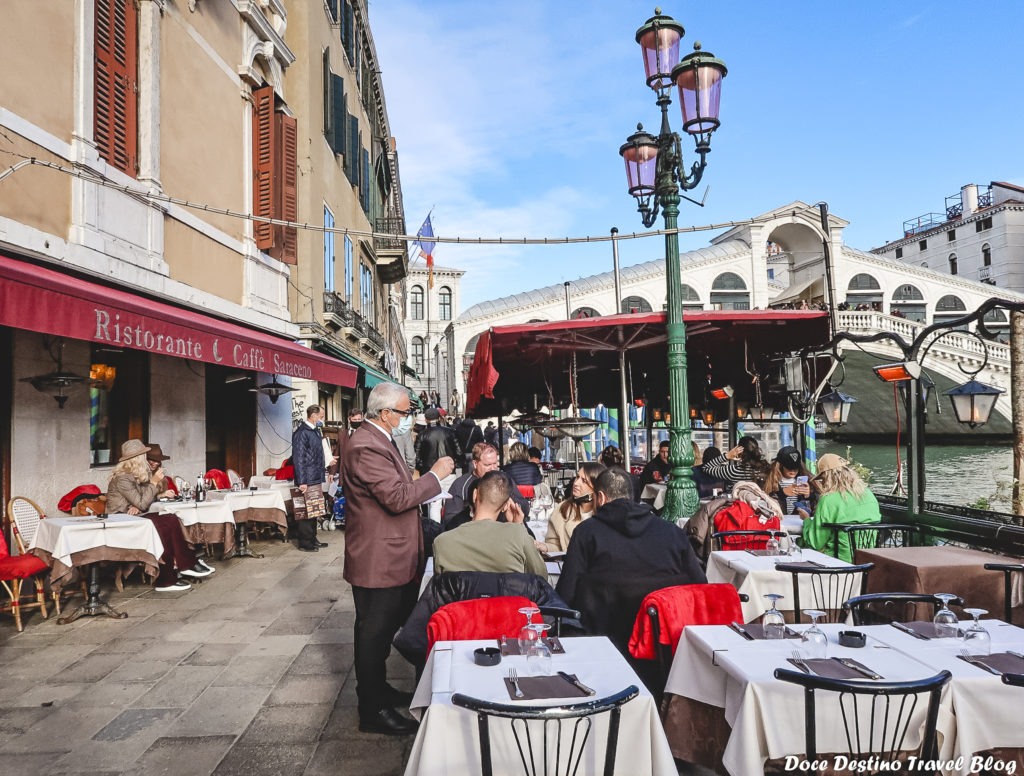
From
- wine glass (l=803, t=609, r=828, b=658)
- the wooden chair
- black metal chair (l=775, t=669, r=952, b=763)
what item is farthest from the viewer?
the wooden chair

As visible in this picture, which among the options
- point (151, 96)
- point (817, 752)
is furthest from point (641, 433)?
point (817, 752)

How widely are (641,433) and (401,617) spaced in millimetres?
18458

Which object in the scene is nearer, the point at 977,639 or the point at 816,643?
the point at 816,643

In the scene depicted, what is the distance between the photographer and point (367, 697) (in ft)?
12.2

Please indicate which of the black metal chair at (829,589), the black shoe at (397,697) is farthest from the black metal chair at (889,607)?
the black shoe at (397,697)

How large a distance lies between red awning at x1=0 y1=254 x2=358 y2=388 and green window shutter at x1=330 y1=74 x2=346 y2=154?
28.5 feet

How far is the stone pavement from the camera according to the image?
3.45m

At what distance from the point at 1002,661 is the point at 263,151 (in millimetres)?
11633

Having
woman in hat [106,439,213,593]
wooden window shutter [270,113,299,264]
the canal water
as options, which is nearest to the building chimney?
the canal water

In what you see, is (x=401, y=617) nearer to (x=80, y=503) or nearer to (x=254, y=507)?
(x=80, y=503)

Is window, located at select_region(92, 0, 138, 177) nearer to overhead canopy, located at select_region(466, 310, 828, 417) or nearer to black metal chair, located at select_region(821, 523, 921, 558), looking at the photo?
overhead canopy, located at select_region(466, 310, 828, 417)

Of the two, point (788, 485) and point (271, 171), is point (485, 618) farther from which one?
point (271, 171)

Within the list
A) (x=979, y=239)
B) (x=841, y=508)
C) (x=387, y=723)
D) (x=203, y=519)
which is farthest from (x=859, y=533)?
(x=979, y=239)

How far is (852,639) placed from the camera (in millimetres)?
2877
